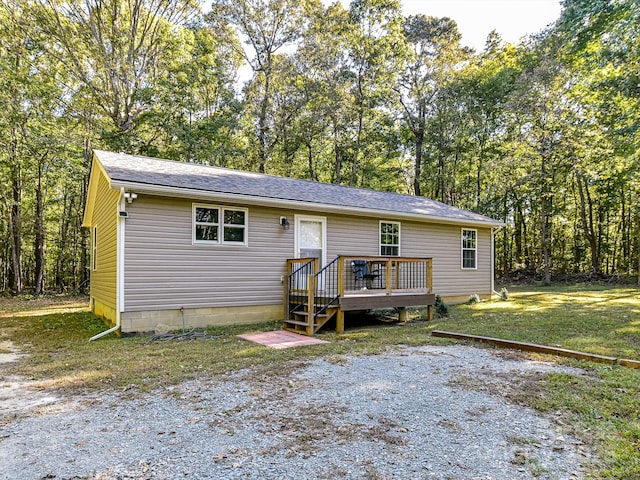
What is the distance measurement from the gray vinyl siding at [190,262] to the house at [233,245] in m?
0.02

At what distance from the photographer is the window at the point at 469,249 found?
40.7 feet

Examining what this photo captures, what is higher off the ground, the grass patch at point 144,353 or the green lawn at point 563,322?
the green lawn at point 563,322

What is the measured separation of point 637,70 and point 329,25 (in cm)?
1406

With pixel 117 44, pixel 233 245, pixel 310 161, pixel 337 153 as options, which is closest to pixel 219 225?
pixel 233 245

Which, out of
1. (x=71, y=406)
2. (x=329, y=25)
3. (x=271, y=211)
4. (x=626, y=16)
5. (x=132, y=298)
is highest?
(x=329, y=25)

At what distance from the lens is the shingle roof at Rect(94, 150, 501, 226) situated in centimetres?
767

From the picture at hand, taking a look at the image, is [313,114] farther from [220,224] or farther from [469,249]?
[220,224]

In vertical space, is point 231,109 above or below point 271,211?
above

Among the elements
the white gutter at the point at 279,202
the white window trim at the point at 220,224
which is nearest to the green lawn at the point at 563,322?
the white gutter at the point at 279,202

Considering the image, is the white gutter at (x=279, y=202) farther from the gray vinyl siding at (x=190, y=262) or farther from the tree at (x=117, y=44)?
the tree at (x=117, y=44)

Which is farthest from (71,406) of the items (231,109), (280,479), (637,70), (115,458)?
(231,109)

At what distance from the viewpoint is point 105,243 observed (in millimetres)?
9086

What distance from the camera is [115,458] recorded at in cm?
268

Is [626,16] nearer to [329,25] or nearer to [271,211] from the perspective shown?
[271,211]
